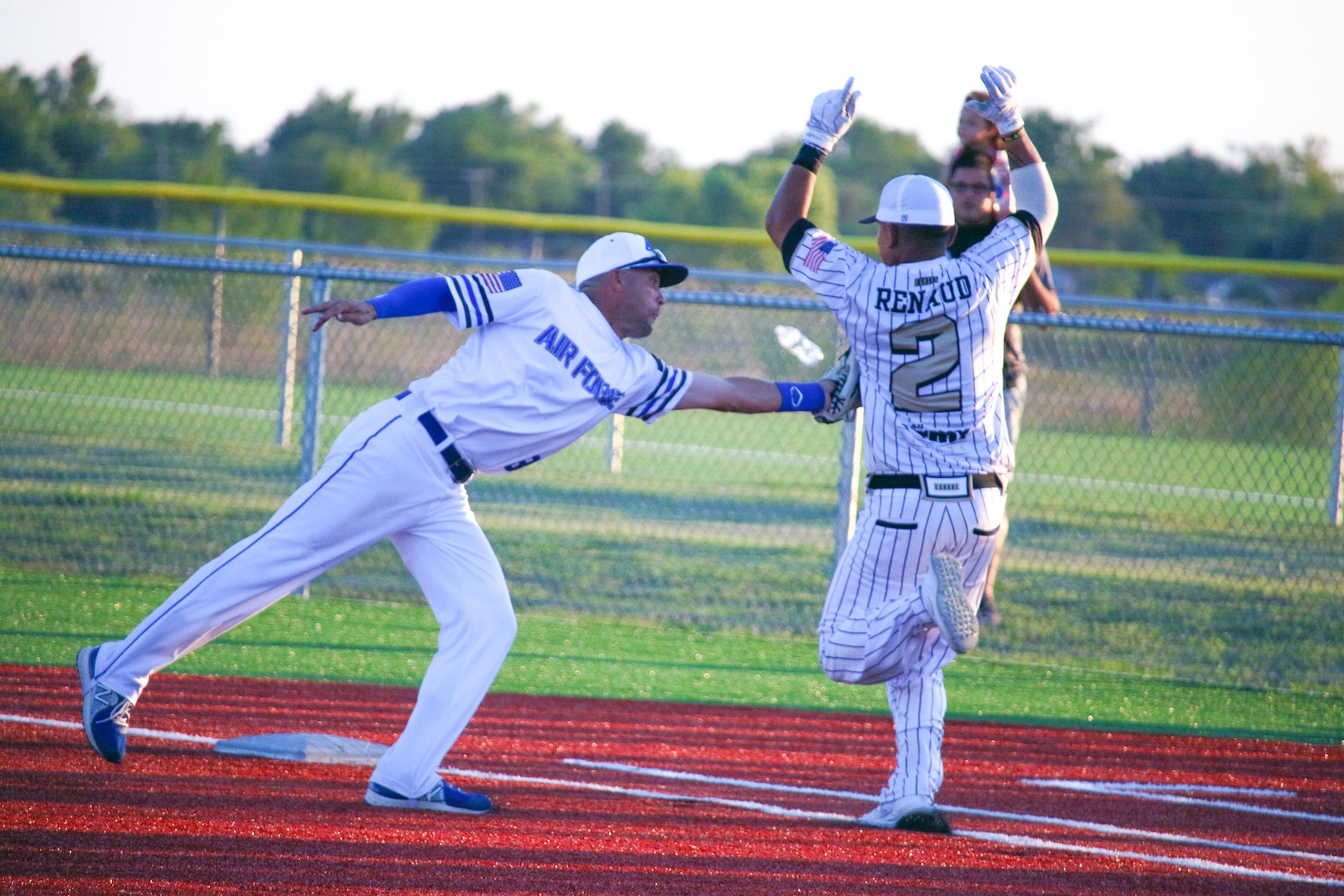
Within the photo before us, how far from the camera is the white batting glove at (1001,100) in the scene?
14.9 feet

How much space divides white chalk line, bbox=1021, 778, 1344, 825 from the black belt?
5.56 ft

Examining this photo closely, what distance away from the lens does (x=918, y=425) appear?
14.1 feet

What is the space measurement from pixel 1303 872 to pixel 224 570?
144 inches

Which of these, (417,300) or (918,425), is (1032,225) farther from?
(417,300)

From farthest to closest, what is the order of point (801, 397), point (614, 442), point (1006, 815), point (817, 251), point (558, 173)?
point (558, 173) → point (614, 442) → point (1006, 815) → point (801, 397) → point (817, 251)

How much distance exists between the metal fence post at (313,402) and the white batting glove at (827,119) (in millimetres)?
3943

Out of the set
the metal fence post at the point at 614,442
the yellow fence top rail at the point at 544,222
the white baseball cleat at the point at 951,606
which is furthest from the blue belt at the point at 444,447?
the yellow fence top rail at the point at 544,222

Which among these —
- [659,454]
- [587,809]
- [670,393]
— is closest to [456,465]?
[670,393]

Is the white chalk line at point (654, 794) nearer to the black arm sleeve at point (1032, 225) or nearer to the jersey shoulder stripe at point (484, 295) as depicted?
the jersey shoulder stripe at point (484, 295)

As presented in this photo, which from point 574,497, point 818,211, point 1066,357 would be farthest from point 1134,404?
point 818,211

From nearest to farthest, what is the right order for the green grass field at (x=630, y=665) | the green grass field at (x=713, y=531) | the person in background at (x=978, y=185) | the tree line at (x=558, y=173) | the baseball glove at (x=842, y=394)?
1. the baseball glove at (x=842, y=394)
2. the person in background at (x=978, y=185)
3. the green grass field at (x=630, y=665)
4. the green grass field at (x=713, y=531)
5. the tree line at (x=558, y=173)

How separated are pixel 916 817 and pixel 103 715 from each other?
2682 mm

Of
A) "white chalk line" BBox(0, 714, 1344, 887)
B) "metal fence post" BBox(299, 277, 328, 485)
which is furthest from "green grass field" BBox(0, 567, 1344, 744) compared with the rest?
"white chalk line" BBox(0, 714, 1344, 887)

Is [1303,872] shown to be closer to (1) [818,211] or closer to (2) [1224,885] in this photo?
(2) [1224,885]
